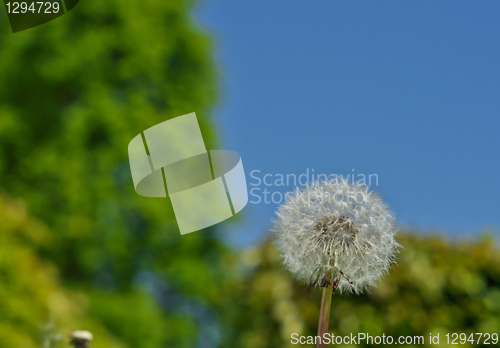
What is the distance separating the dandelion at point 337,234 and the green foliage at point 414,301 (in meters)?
1.41

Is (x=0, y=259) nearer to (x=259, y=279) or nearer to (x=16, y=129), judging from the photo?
(x=259, y=279)

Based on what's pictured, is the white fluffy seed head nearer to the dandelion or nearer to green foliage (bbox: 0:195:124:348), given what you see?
the dandelion

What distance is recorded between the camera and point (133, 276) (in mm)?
6078

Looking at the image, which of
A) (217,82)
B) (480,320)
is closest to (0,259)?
(480,320)

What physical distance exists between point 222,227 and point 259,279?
340 cm

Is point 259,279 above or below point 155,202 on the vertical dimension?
below

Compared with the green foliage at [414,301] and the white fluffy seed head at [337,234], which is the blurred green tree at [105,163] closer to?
the green foliage at [414,301]

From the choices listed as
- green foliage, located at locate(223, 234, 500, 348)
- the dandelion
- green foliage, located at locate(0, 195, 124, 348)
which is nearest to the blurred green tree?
green foliage, located at locate(0, 195, 124, 348)

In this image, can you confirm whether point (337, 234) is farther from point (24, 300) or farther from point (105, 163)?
point (105, 163)

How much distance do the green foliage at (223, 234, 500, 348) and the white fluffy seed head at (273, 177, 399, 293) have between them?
1.41 meters

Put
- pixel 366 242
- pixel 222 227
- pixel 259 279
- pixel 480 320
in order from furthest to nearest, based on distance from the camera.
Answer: pixel 222 227
pixel 259 279
pixel 480 320
pixel 366 242

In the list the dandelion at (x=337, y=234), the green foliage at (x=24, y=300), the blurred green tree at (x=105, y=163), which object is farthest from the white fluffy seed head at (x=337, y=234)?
the blurred green tree at (x=105, y=163)

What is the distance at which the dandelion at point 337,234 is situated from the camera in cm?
129

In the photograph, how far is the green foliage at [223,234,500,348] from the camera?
2764 millimetres
